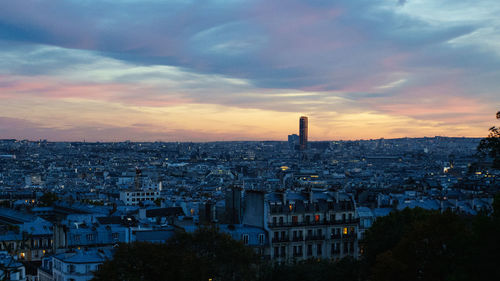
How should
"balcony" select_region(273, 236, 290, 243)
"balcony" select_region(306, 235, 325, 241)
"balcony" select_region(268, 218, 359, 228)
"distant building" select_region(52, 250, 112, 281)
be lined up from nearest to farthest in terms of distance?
"distant building" select_region(52, 250, 112, 281) < "balcony" select_region(273, 236, 290, 243) < "balcony" select_region(268, 218, 359, 228) < "balcony" select_region(306, 235, 325, 241)

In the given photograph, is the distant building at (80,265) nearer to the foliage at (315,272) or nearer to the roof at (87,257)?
the roof at (87,257)

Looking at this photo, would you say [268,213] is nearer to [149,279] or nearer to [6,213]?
[149,279]

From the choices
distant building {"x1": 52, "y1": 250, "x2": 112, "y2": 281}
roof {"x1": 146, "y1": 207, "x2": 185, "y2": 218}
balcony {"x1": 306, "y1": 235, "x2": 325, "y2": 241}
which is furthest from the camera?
roof {"x1": 146, "y1": 207, "x2": 185, "y2": 218}

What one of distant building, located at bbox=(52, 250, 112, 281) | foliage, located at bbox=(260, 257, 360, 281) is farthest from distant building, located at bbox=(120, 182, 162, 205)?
foliage, located at bbox=(260, 257, 360, 281)

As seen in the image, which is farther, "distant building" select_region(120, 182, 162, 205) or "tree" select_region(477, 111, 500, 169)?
"distant building" select_region(120, 182, 162, 205)

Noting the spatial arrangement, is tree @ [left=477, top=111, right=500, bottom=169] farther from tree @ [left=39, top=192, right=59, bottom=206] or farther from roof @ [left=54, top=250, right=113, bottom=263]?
tree @ [left=39, top=192, right=59, bottom=206]

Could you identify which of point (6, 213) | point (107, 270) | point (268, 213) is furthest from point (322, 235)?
point (6, 213)

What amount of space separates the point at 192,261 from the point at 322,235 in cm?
1805

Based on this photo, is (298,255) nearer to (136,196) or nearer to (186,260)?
(186,260)

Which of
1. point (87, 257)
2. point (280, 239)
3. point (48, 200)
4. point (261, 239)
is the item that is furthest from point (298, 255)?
point (48, 200)

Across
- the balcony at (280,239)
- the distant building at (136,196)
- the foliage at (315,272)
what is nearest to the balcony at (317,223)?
the balcony at (280,239)

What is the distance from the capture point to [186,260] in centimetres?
3384

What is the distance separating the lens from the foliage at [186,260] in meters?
33.1

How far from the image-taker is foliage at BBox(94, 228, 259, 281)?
109ft
